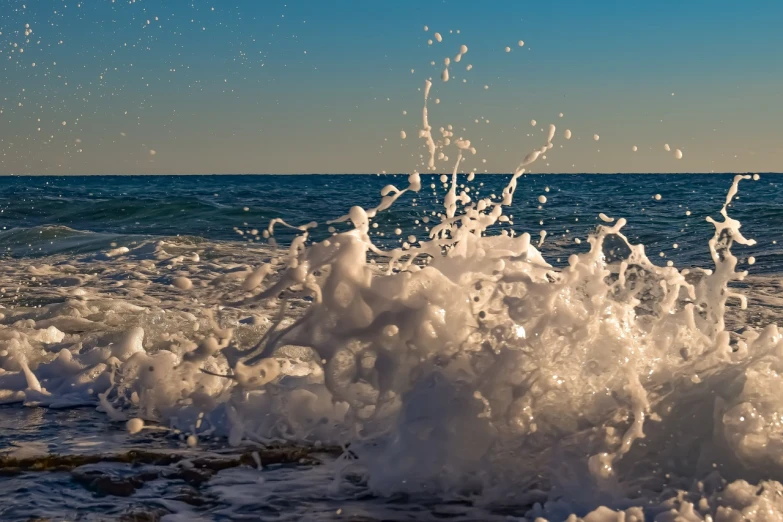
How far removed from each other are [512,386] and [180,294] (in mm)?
4614

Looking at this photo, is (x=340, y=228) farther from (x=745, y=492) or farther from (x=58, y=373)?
(x=745, y=492)

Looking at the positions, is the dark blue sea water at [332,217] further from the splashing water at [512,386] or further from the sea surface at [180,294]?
the splashing water at [512,386]

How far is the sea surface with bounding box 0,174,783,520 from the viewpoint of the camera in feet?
9.12

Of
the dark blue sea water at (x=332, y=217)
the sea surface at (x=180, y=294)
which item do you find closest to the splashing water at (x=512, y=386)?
the sea surface at (x=180, y=294)

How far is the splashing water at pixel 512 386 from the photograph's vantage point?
2.72 meters

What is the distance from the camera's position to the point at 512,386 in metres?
3.02

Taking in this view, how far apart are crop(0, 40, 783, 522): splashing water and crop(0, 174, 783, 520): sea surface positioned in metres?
0.18

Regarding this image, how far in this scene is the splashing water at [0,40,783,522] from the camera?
2719 mm

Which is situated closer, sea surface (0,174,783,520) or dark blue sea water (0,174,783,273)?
sea surface (0,174,783,520)

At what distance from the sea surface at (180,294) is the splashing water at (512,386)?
7.0 inches

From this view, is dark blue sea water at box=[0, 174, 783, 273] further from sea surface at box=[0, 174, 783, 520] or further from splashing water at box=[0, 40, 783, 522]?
splashing water at box=[0, 40, 783, 522]

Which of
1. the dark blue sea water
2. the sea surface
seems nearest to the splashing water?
the sea surface

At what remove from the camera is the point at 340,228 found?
14531mm

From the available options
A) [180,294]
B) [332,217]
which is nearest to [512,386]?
[180,294]
